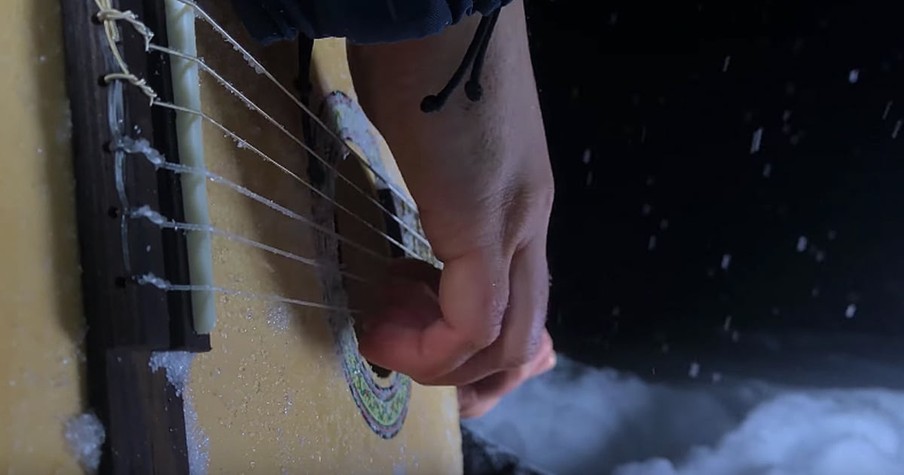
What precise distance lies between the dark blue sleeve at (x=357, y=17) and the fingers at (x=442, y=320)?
0.16 meters

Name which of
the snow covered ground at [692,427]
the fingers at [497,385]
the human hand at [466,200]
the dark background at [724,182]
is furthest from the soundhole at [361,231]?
the snow covered ground at [692,427]

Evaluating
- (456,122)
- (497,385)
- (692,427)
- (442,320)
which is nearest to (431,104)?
(456,122)

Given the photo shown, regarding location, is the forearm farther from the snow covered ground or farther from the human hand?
the snow covered ground

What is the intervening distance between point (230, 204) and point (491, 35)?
156mm

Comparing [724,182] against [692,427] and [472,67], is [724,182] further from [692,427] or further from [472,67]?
[472,67]

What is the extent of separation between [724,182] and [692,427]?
45 centimetres

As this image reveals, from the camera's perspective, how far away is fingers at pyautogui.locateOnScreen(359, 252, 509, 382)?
1.69 ft

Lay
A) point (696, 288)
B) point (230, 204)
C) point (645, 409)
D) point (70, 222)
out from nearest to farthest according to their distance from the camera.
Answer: point (70, 222) → point (230, 204) → point (696, 288) → point (645, 409)

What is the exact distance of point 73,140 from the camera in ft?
0.96

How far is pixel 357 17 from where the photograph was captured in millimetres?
376

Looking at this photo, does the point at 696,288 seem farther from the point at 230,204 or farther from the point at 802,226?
the point at 230,204

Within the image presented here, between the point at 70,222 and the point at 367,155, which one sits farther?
the point at 367,155

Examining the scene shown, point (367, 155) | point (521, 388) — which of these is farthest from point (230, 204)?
point (521, 388)

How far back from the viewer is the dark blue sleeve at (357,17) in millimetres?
373
